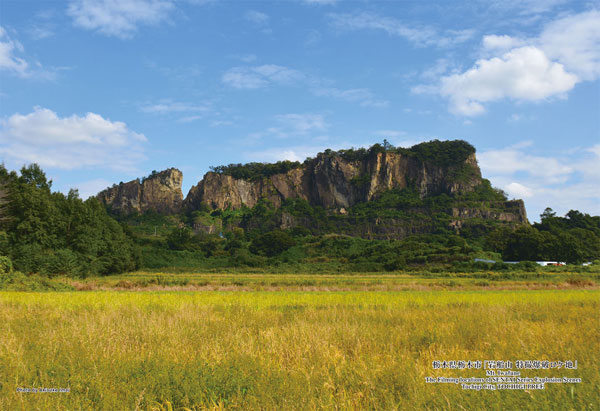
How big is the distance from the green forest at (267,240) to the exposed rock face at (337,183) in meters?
7.73

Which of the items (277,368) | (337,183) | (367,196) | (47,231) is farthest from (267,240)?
(277,368)

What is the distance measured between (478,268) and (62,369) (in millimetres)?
65602

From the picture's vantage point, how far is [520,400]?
5.58 m

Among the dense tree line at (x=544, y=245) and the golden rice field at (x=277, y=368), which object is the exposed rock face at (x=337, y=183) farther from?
the golden rice field at (x=277, y=368)

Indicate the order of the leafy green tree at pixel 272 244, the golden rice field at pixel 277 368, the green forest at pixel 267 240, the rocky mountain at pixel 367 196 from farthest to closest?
the rocky mountain at pixel 367 196
the leafy green tree at pixel 272 244
the green forest at pixel 267 240
the golden rice field at pixel 277 368

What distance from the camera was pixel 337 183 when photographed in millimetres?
186125

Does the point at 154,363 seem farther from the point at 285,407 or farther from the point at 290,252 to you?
the point at 290,252

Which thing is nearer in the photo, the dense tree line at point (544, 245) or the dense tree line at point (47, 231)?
the dense tree line at point (47, 231)

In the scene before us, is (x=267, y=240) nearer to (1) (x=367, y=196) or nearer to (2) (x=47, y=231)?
(2) (x=47, y=231)

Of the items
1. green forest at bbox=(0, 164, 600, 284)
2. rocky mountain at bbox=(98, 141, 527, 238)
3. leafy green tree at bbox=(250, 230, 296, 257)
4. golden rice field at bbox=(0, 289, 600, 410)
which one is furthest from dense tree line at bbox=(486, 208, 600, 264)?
golden rice field at bbox=(0, 289, 600, 410)

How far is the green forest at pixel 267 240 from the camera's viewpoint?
48.4 m

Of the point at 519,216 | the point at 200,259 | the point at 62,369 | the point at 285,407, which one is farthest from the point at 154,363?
the point at 519,216

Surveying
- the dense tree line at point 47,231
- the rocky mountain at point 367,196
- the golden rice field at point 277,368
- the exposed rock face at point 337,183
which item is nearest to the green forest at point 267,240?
the dense tree line at point 47,231

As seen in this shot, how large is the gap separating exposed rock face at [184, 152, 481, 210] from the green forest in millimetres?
7732
